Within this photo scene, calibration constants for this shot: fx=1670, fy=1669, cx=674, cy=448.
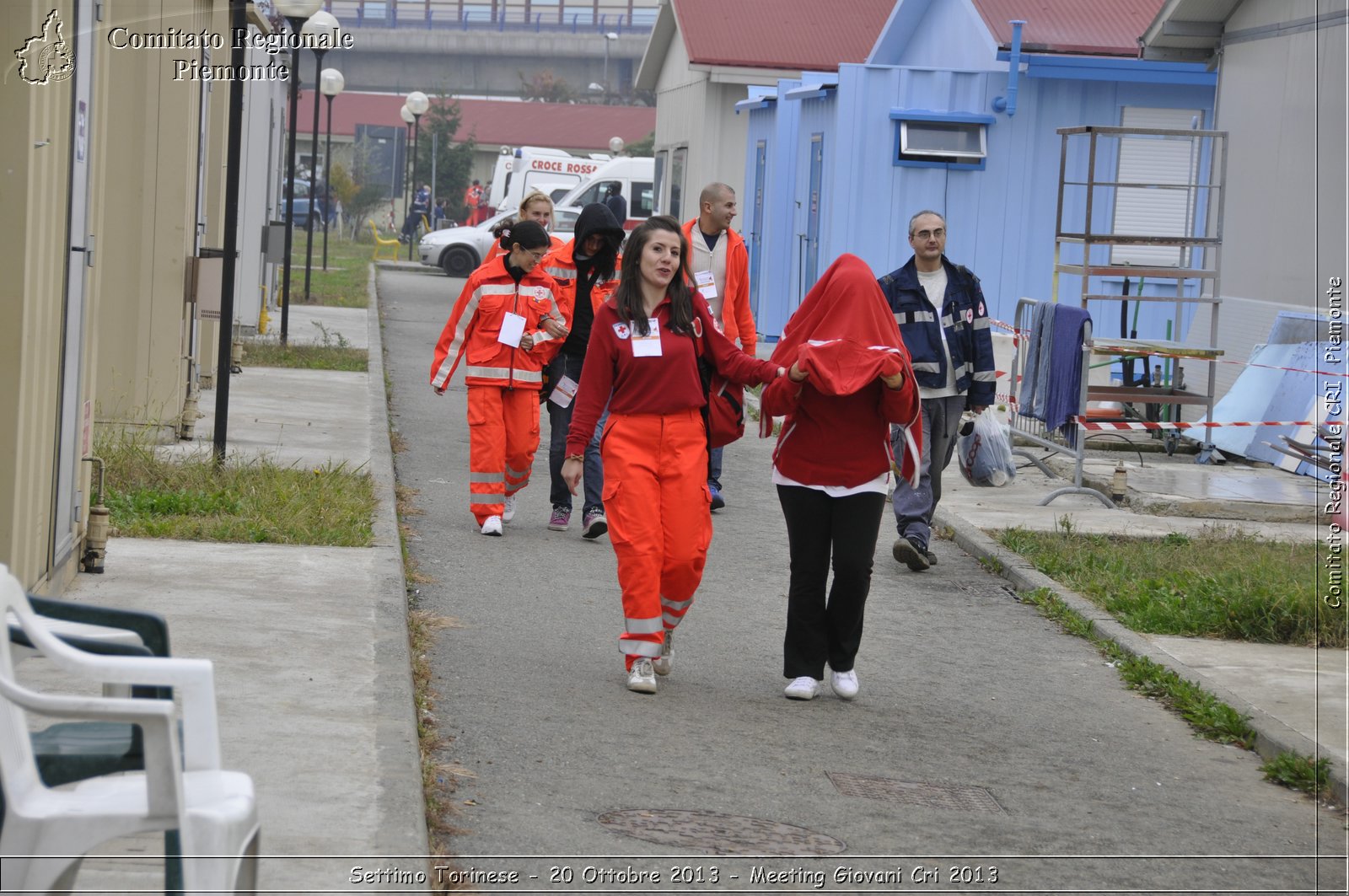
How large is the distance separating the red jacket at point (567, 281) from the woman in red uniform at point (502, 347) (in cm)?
10

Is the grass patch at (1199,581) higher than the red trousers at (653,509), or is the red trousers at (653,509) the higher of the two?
the red trousers at (653,509)

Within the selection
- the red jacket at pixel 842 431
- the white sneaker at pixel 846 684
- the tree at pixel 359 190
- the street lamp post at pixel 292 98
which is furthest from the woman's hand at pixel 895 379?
the tree at pixel 359 190

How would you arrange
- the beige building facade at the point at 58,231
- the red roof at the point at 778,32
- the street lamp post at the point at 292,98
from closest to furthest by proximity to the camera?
the beige building facade at the point at 58,231 → the street lamp post at the point at 292,98 → the red roof at the point at 778,32

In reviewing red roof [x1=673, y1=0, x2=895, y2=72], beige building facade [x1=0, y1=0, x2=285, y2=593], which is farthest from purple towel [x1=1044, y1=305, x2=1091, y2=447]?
red roof [x1=673, y1=0, x2=895, y2=72]

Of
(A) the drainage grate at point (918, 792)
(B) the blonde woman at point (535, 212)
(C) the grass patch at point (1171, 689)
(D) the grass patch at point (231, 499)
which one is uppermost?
(B) the blonde woman at point (535, 212)

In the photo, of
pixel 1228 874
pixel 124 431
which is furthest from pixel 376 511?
pixel 1228 874

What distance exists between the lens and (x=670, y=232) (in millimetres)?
6531

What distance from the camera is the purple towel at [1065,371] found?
11.6m

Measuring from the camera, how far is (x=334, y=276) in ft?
105

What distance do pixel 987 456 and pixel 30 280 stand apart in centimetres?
639

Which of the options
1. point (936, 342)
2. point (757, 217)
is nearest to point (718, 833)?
point (936, 342)

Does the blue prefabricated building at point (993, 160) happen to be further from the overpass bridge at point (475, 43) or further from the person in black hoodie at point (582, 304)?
the overpass bridge at point (475, 43)

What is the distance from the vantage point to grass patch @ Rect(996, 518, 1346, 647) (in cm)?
792

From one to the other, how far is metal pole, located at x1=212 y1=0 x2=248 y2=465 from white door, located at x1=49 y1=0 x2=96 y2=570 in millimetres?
2437
